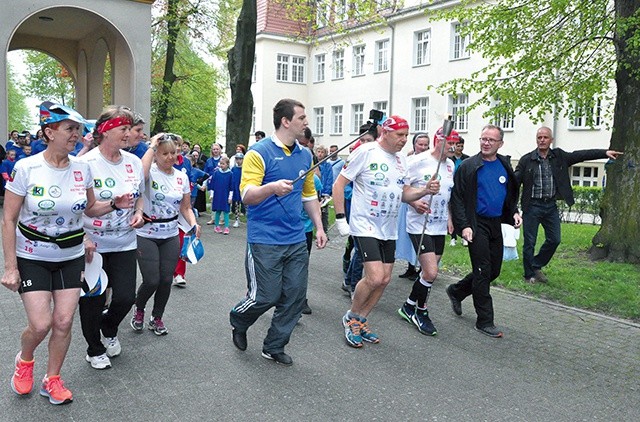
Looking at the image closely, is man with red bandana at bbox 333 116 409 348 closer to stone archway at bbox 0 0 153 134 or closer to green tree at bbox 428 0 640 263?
green tree at bbox 428 0 640 263

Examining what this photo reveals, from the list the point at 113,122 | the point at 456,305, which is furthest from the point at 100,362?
the point at 456,305

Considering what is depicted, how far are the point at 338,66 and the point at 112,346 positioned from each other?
3676 cm

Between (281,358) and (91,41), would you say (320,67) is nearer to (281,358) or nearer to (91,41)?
(91,41)

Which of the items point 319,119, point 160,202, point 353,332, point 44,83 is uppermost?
point 44,83

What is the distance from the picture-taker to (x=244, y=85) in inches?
709

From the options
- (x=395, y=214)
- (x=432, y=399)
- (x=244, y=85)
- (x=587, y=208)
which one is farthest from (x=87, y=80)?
(x=432, y=399)

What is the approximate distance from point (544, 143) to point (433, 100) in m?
25.0

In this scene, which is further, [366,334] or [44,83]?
Result: [44,83]

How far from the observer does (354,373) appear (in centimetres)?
495

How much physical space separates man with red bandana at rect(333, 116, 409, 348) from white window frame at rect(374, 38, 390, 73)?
31.4 meters

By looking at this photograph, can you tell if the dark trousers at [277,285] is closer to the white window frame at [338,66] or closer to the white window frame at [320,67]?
the white window frame at [338,66]

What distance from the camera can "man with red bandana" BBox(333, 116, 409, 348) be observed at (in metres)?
5.64

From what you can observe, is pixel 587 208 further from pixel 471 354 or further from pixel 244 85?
pixel 471 354

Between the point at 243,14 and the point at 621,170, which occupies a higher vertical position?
the point at 243,14
